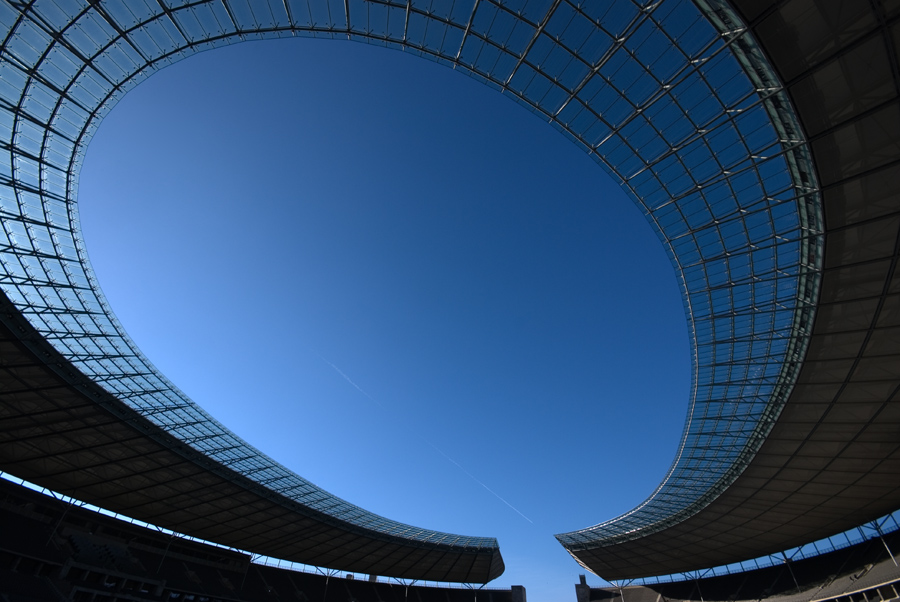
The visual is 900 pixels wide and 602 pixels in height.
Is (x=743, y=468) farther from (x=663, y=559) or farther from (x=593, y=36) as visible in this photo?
(x=593, y=36)

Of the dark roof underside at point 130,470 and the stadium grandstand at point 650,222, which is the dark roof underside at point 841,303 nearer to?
the stadium grandstand at point 650,222

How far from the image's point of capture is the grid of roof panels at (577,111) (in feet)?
62.8

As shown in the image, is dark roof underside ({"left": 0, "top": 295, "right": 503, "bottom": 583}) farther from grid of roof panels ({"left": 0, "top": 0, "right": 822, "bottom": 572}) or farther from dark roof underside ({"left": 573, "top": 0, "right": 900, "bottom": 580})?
dark roof underside ({"left": 573, "top": 0, "right": 900, "bottom": 580})

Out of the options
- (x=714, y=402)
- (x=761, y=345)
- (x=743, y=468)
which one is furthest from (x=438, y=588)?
(x=761, y=345)

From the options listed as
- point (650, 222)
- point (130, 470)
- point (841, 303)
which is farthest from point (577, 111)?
point (130, 470)

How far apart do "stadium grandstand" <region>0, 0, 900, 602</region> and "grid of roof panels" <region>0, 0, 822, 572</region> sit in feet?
0.32

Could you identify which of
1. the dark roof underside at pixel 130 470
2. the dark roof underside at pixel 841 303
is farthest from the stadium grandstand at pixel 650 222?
the dark roof underside at pixel 130 470

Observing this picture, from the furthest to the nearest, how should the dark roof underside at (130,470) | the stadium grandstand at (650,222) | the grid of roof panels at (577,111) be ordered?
the dark roof underside at (130,470) < the grid of roof panels at (577,111) < the stadium grandstand at (650,222)

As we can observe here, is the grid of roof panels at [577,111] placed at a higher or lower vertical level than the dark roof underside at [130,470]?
higher

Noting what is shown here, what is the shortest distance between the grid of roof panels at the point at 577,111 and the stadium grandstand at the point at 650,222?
96 millimetres

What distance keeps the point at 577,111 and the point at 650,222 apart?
740 centimetres

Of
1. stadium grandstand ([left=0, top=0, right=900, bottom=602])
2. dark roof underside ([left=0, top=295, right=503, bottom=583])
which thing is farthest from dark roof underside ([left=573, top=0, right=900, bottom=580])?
dark roof underside ([left=0, top=295, right=503, bottom=583])

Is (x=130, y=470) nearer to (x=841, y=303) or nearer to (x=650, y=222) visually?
(x=650, y=222)

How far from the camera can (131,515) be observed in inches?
1704
